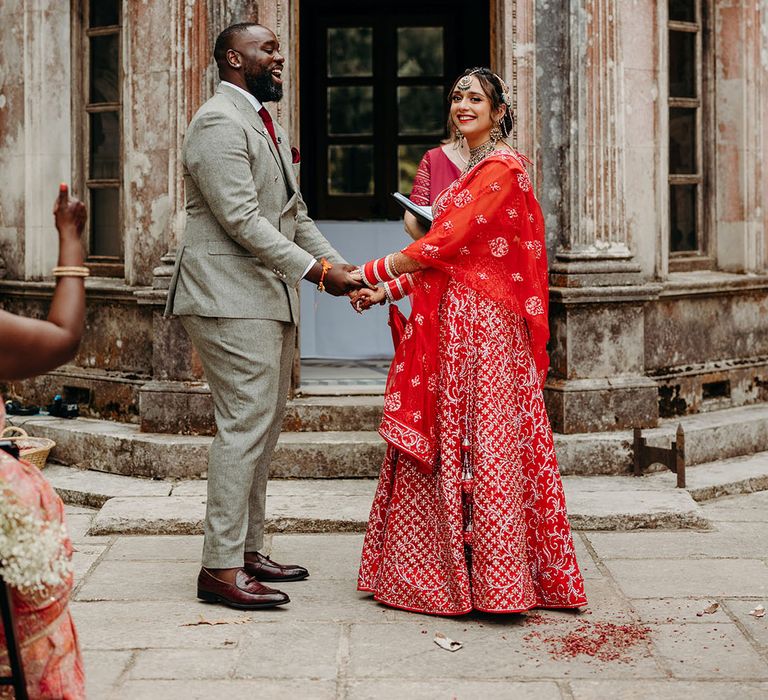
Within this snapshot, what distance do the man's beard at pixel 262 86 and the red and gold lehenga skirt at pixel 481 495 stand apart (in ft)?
3.36

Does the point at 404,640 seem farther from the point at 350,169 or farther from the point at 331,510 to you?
the point at 350,169

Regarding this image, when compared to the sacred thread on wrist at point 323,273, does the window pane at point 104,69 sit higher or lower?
higher

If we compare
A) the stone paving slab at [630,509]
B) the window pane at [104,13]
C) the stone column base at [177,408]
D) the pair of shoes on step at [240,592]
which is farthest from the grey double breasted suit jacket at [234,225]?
the window pane at [104,13]

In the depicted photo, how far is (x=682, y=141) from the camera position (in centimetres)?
855

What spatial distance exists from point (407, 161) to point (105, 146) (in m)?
3.70

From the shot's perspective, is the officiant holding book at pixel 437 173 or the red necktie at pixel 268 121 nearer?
the red necktie at pixel 268 121

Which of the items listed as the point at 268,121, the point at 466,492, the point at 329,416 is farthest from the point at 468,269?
the point at 329,416

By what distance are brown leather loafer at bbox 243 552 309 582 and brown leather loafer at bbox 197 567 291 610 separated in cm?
31

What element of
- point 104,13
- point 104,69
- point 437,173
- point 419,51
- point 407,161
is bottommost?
point 437,173

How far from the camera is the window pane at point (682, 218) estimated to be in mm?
8531

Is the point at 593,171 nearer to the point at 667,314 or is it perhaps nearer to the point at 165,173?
the point at 667,314

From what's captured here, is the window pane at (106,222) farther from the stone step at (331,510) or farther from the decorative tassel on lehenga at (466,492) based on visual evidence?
the decorative tassel on lehenga at (466,492)

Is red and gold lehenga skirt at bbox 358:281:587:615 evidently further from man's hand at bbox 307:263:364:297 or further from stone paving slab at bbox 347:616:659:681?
man's hand at bbox 307:263:364:297

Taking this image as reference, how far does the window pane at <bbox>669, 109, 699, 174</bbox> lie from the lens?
848cm
